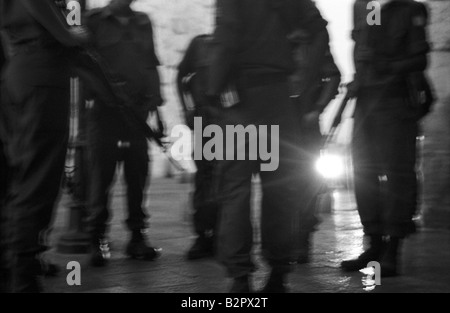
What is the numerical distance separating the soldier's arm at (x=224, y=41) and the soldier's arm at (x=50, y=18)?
2.05 ft

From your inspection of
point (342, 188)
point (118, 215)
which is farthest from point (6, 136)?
point (342, 188)

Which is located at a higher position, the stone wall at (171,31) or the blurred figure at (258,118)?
the stone wall at (171,31)

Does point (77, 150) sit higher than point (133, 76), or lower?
lower

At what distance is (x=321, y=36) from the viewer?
3.82 m

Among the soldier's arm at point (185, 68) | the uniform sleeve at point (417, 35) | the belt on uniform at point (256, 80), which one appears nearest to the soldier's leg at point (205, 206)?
the soldier's arm at point (185, 68)

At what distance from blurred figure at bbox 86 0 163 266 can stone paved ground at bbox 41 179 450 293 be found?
0.82 ft

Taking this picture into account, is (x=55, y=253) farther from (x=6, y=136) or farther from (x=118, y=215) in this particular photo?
(x=118, y=215)

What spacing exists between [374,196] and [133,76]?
1666mm

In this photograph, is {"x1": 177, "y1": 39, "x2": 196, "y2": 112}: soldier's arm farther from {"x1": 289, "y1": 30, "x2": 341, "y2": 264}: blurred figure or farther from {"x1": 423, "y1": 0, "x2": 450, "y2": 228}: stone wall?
{"x1": 423, "y1": 0, "x2": 450, "y2": 228}: stone wall

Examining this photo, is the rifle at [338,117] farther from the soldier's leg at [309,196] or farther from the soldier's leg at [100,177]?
the soldier's leg at [100,177]

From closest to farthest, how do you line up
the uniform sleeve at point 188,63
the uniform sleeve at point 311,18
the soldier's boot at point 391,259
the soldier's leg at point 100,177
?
the uniform sleeve at point 311,18
the soldier's boot at point 391,259
the soldier's leg at point 100,177
the uniform sleeve at point 188,63

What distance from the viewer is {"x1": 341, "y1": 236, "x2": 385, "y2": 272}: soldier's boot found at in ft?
12.2

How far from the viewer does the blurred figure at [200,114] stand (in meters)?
4.34

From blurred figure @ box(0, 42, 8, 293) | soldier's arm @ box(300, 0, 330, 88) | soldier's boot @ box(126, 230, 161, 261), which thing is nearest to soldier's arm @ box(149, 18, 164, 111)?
soldier's boot @ box(126, 230, 161, 261)
